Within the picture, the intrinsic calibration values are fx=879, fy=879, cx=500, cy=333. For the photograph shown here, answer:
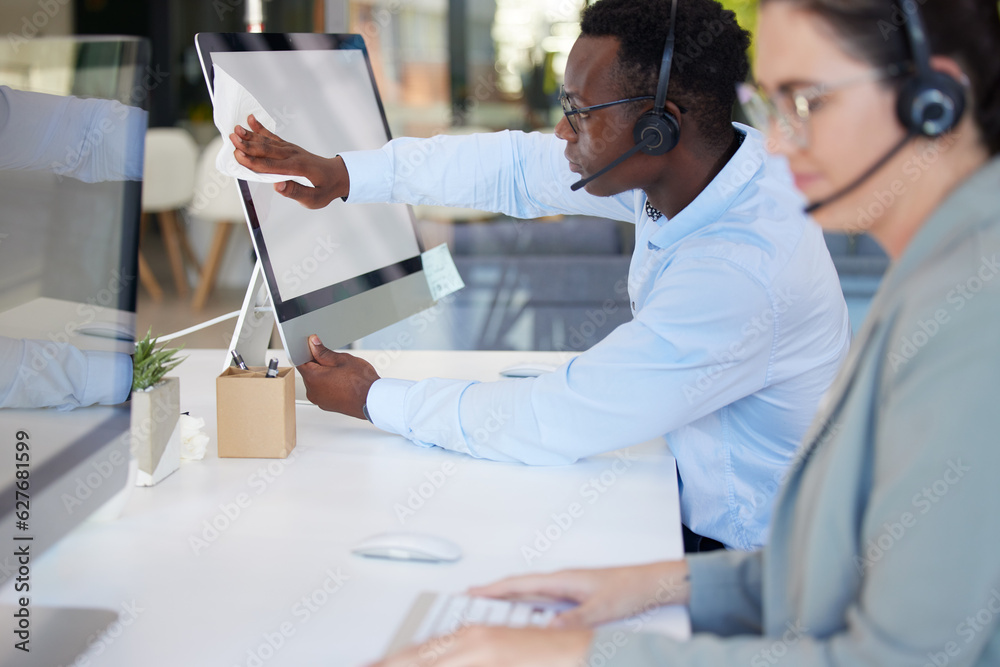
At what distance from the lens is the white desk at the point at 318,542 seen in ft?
2.43

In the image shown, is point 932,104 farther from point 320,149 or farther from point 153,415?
point 320,149

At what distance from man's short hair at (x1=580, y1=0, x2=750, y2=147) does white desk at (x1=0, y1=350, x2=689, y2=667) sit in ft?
1.54

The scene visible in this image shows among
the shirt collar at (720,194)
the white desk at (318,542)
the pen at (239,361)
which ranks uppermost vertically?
the shirt collar at (720,194)

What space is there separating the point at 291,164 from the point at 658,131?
1.72ft

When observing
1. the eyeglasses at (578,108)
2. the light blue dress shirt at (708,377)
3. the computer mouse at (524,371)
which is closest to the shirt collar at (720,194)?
the light blue dress shirt at (708,377)

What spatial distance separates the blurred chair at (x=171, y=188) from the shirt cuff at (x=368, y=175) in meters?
3.13

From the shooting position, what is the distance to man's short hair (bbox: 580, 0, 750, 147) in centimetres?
118

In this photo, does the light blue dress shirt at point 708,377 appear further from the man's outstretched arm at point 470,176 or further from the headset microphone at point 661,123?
the man's outstretched arm at point 470,176

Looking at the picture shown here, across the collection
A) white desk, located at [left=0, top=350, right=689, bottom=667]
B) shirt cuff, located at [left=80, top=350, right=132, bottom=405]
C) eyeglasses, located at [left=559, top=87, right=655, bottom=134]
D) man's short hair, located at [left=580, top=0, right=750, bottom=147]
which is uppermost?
man's short hair, located at [left=580, top=0, right=750, bottom=147]

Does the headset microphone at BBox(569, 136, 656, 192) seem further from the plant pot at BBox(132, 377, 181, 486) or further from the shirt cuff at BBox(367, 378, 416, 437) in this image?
the plant pot at BBox(132, 377, 181, 486)

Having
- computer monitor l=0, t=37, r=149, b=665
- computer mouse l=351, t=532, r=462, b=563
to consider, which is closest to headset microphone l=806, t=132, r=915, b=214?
computer mouse l=351, t=532, r=462, b=563

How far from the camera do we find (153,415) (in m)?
1.03

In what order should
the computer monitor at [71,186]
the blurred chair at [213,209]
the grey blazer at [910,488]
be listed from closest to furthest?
the grey blazer at [910,488] → the computer monitor at [71,186] → the blurred chair at [213,209]

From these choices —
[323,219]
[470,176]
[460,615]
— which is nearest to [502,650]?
[460,615]
